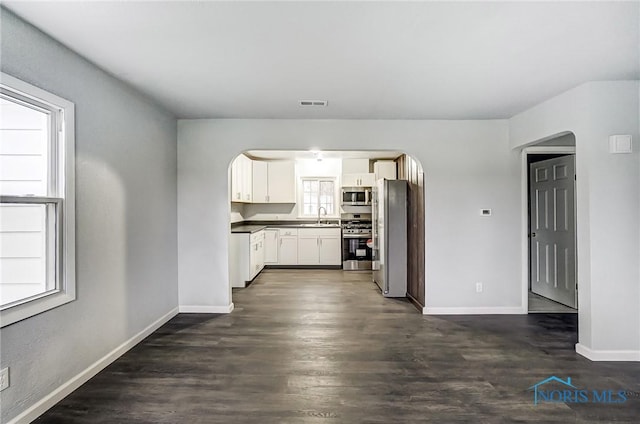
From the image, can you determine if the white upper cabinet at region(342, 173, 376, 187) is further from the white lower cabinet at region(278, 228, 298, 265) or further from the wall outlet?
the wall outlet

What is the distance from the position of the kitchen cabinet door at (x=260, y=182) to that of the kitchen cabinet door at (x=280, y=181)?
0.08 metres

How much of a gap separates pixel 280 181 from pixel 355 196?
64.8 inches

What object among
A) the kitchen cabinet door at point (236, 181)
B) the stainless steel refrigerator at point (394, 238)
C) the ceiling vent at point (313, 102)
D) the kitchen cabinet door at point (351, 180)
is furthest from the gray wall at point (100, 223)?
the kitchen cabinet door at point (351, 180)

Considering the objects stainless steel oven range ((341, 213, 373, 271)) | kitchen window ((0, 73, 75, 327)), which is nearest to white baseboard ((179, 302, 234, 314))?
kitchen window ((0, 73, 75, 327))

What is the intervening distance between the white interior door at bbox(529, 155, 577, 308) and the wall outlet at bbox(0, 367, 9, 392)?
17.9 ft

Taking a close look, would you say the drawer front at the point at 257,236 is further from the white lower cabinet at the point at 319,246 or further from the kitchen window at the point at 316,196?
the kitchen window at the point at 316,196

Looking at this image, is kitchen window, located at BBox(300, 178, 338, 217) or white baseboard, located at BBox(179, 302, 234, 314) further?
kitchen window, located at BBox(300, 178, 338, 217)

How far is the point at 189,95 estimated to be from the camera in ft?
10.9

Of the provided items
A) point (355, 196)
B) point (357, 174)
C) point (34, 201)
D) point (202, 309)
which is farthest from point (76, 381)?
point (357, 174)

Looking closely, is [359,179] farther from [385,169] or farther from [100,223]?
[100,223]

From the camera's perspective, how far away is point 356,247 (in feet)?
23.6

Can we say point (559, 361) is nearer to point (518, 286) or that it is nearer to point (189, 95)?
point (518, 286)

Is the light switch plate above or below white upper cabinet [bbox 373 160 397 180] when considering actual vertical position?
below

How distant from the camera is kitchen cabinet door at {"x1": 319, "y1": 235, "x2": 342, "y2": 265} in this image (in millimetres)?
7215
